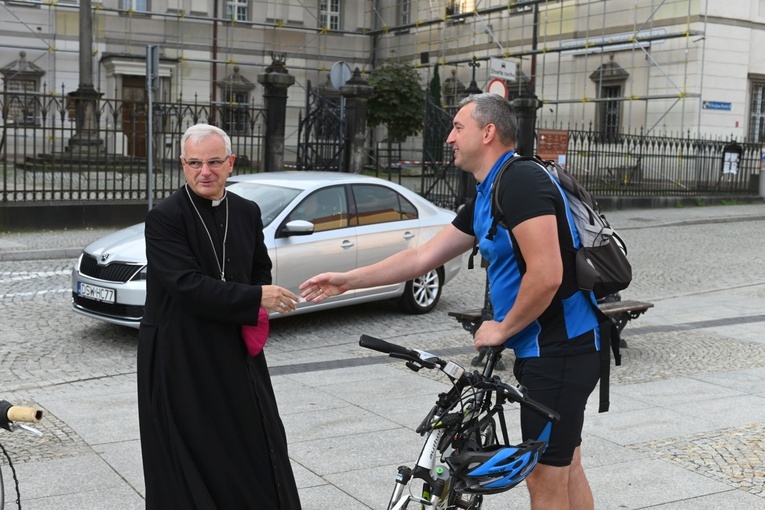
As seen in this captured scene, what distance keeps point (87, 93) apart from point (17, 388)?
1736 centimetres

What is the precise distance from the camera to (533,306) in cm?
342

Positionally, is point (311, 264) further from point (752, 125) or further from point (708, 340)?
point (752, 125)

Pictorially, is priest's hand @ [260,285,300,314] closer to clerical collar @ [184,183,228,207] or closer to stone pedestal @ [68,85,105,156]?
clerical collar @ [184,183,228,207]

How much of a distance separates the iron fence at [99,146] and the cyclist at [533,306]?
1414 cm

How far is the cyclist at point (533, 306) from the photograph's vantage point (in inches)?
136

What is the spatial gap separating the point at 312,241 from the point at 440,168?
13.7 meters

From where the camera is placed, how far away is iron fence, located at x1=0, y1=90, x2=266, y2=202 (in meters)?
17.4

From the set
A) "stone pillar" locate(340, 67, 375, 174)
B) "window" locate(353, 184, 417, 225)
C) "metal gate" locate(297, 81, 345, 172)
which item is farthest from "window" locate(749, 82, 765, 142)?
"window" locate(353, 184, 417, 225)

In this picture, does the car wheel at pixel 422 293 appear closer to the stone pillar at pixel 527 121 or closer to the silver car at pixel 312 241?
the silver car at pixel 312 241

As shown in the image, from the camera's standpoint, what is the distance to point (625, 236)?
1972cm

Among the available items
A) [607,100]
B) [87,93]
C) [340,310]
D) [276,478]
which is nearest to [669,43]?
[607,100]

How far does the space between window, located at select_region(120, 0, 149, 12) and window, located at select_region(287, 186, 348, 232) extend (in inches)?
1156

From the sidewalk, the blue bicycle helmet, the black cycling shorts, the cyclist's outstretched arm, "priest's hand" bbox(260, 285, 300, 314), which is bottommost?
the sidewalk

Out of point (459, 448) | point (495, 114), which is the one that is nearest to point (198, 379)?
point (459, 448)
